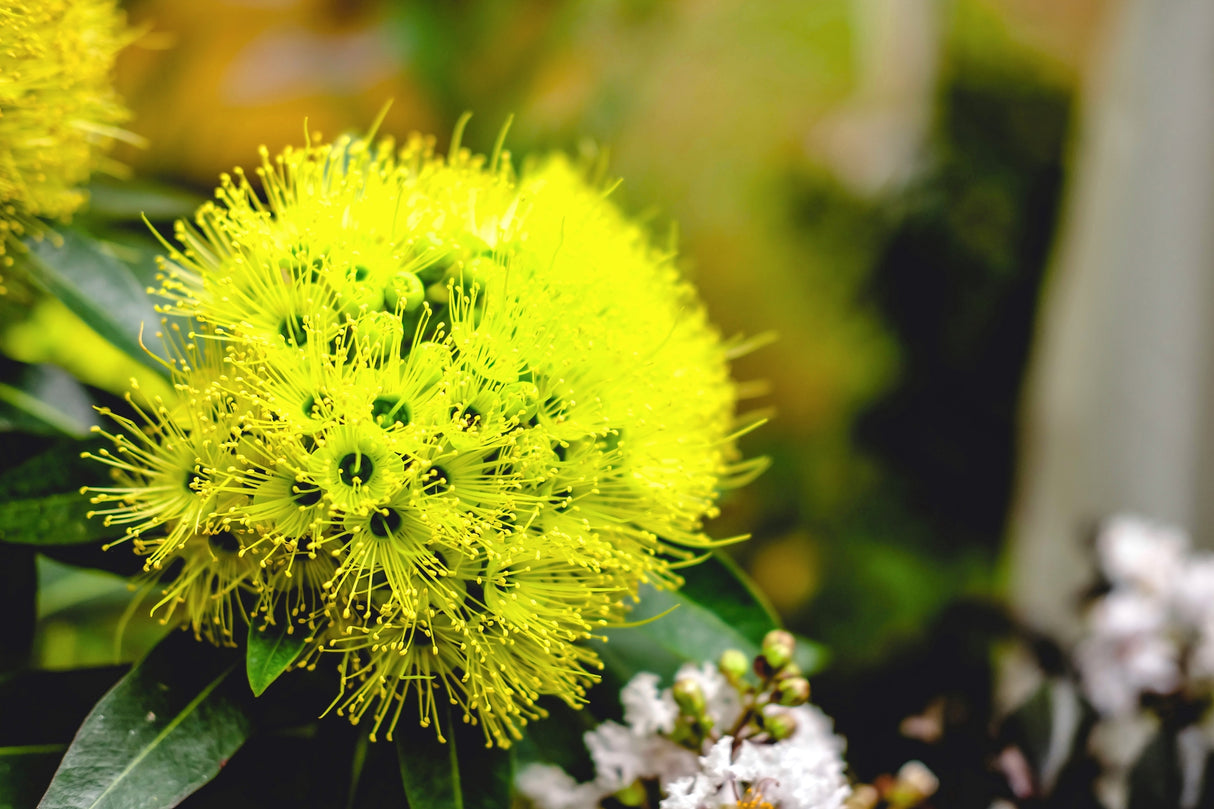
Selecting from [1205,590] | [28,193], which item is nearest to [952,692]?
[1205,590]

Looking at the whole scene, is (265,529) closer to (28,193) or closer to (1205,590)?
(28,193)

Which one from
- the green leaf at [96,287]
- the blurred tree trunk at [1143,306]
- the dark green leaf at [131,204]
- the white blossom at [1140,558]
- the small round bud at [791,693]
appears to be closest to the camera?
the small round bud at [791,693]

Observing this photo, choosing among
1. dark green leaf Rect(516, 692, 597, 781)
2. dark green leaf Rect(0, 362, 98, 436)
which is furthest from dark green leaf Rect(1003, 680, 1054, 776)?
dark green leaf Rect(0, 362, 98, 436)

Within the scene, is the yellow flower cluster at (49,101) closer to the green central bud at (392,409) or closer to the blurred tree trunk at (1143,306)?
the green central bud at (392,409)

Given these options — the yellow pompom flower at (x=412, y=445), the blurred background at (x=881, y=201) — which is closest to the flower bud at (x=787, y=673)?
the yellow pompom flower at (x=412, y=445)

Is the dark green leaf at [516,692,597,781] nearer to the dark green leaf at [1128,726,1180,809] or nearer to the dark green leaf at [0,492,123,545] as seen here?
the dark green leaf at [0,492,123,545]

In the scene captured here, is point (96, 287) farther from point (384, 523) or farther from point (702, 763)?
point (702, 763)
